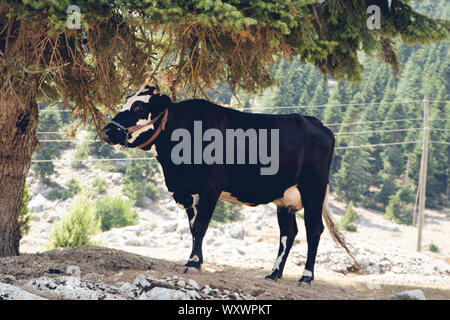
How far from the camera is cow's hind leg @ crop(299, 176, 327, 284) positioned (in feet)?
26.7

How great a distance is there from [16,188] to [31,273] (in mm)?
1900

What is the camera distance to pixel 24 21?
7387 millimetres

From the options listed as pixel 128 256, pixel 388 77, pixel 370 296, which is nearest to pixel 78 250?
pixel 128 256

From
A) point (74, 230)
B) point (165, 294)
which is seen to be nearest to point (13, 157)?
point (165, 294)

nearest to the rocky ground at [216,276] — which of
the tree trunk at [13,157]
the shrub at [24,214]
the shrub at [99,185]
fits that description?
the tree trunk at [13,157]

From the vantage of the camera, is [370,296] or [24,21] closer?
[24,21]

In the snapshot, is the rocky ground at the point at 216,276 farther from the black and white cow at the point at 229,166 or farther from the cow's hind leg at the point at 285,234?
the black and white cow at the point at 229,166

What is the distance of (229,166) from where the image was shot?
7.76 meters

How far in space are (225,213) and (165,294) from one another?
42.7 m

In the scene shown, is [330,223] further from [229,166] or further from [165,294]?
[165,294]

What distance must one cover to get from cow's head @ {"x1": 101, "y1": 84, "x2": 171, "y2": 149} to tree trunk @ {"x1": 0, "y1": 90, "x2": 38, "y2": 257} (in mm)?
1898

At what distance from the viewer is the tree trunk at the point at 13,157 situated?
846 cm

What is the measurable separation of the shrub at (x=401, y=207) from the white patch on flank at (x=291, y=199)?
52919 millimetres
